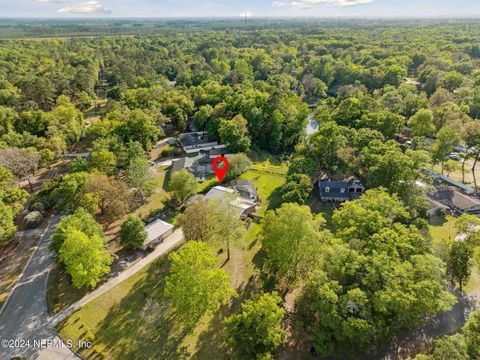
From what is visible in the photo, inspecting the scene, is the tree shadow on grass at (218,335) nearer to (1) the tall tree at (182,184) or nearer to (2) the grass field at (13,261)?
(1) the tall tree at (182,184)

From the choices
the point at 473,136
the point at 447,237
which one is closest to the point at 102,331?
the point at 447,237

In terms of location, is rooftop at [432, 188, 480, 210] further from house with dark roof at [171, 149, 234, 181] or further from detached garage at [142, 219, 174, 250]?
detached garage at [142, 219, 174, 250]

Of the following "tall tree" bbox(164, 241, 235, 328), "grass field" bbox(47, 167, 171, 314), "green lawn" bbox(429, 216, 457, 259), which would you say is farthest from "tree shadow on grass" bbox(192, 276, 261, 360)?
"green lawn" bbox(429, 216, 457, 259)

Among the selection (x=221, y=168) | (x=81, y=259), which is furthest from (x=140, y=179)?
(x=81, y=259)

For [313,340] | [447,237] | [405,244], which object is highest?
[405,244]

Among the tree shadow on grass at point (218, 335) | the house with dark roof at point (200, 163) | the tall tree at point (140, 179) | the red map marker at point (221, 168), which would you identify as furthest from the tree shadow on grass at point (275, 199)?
the tall tree at point (140, 179)

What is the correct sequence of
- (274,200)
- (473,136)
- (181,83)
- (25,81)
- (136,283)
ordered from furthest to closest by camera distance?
(181,83)
(25,81)
(473,136)
(274,200)
(136,283)

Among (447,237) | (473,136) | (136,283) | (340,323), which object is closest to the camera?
(340,323)

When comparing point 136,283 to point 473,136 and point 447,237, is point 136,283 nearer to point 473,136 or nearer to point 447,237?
point 447,237
